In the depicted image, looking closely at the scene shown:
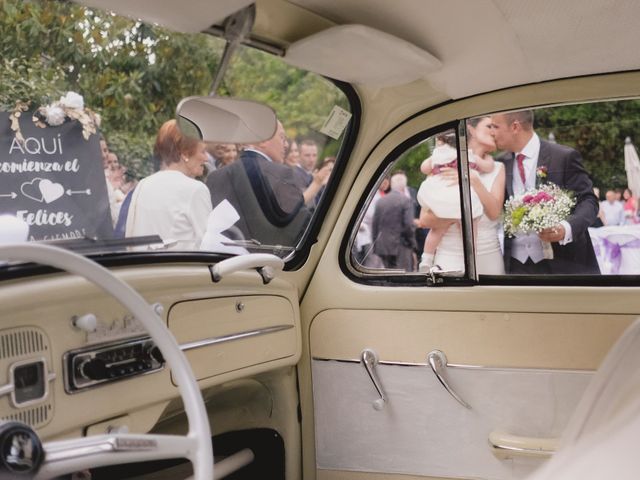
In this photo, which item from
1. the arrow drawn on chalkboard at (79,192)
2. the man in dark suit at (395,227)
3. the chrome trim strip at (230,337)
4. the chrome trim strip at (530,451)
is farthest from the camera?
the man in dark suit at (395,227)

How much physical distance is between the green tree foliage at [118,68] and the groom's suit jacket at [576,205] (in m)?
1.01

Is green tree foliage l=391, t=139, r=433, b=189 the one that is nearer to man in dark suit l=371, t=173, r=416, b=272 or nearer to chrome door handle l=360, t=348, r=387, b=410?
man in dark suit l=371, t=173, r=416, b=272

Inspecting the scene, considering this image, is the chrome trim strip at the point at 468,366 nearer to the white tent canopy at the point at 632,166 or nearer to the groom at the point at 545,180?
the groom at the point at 545,180

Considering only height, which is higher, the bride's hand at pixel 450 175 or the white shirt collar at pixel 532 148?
the white shirt collar at pixel 532 148

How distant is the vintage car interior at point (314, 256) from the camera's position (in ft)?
6.39

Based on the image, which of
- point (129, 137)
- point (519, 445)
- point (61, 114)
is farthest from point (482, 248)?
point (61, 114)

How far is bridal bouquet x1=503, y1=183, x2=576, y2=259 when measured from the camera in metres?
A: 2.75

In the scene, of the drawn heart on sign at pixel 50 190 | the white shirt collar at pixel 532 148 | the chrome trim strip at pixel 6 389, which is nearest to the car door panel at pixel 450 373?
the white shirt collar at pixel 532 148

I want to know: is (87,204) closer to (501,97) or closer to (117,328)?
(117,328)

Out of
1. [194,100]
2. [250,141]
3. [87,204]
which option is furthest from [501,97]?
[87,204]

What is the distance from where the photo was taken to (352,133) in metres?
2.96

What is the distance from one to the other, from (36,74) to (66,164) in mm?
262

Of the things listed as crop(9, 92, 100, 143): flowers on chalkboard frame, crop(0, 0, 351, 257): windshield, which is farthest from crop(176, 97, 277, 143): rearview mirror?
crop(9, 92, 100, 143): flowers on chalkboard frame

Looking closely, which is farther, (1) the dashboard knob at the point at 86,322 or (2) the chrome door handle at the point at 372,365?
(2) the chrome door handle at the point at 372,365
